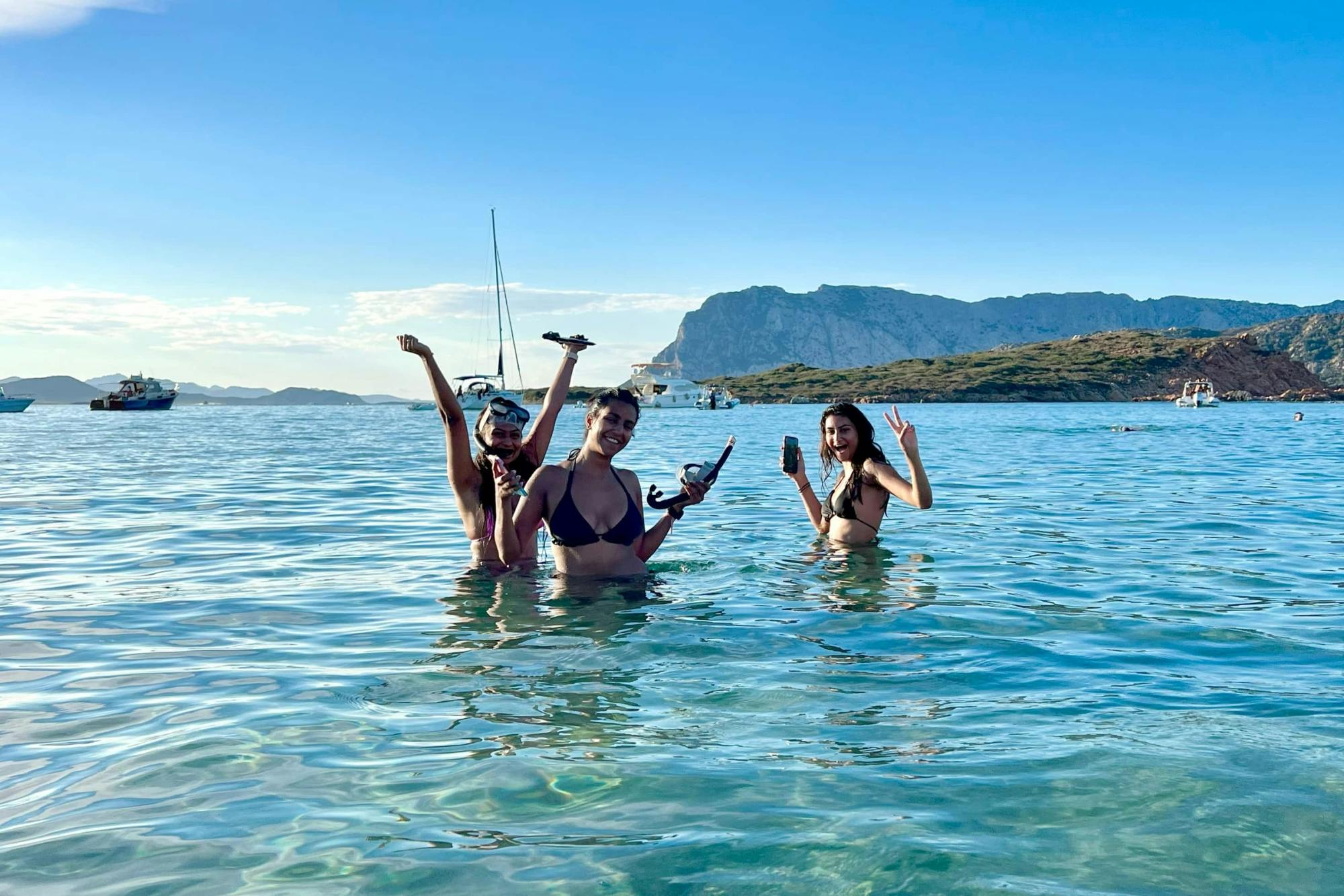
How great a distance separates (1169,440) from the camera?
3988 cm

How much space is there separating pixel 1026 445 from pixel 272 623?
34.4 meters

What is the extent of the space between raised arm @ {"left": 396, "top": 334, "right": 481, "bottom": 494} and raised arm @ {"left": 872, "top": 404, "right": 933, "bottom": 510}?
378cm

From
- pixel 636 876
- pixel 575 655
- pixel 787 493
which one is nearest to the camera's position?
pixel 636 876

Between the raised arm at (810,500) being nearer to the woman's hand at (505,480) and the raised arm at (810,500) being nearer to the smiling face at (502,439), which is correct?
the smiling face at (502,439)

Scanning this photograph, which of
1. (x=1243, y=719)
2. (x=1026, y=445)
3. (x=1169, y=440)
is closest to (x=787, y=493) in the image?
(x=1243, y=719)

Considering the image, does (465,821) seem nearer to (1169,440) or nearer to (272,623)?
(272,623)

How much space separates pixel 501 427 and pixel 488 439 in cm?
15

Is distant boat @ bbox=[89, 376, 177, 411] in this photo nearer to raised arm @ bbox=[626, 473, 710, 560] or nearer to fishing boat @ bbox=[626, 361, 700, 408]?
fishing boat @ bbox=[626, 361, 700, 408]

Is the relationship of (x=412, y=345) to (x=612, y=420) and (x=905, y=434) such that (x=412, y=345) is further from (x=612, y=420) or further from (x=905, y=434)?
(x=905, y=434)

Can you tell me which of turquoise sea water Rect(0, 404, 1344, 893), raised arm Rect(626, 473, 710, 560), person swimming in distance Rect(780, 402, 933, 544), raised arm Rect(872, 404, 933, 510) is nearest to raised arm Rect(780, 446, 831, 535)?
person swimming in distance Rect(780, 402, 933, 544)

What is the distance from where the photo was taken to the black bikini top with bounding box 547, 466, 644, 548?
8578 millimetres

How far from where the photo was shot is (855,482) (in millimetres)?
11500

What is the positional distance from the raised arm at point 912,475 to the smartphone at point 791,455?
98cm

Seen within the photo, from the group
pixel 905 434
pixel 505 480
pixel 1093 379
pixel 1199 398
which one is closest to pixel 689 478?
pixel 505 480
